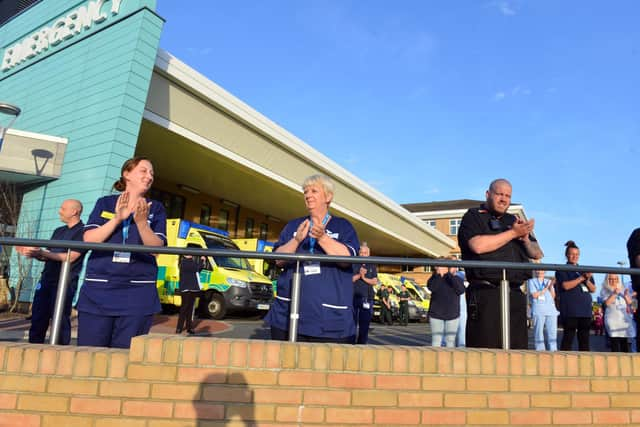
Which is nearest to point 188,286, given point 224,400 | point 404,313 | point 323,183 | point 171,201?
point 323,183

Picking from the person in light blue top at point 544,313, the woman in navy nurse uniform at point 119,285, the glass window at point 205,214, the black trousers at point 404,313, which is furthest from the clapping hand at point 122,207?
the glass window at point 205,214

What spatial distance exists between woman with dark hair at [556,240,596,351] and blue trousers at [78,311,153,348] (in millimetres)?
5262

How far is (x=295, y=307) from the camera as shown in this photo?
9.10ft

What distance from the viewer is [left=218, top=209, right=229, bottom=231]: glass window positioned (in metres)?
25.3

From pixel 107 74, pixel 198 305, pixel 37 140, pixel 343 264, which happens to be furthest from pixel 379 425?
pixel 37 140

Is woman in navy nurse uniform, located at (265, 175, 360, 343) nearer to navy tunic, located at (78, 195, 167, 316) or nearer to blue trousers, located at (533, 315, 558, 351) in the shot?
navy tunic, located at (78, 195, 167, 316)

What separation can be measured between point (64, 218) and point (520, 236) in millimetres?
4154

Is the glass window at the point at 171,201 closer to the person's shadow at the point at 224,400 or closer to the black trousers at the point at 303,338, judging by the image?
the black trousers at the point at 303,338

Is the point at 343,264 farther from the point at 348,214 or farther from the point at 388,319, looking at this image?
the point at 348,214

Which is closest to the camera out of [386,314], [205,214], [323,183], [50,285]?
[323,183]

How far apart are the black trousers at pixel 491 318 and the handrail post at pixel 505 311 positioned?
6cm

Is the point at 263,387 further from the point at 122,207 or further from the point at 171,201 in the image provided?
the point at 171,201

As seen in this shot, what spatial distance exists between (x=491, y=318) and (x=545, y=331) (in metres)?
4.39

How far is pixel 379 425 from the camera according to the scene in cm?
247
